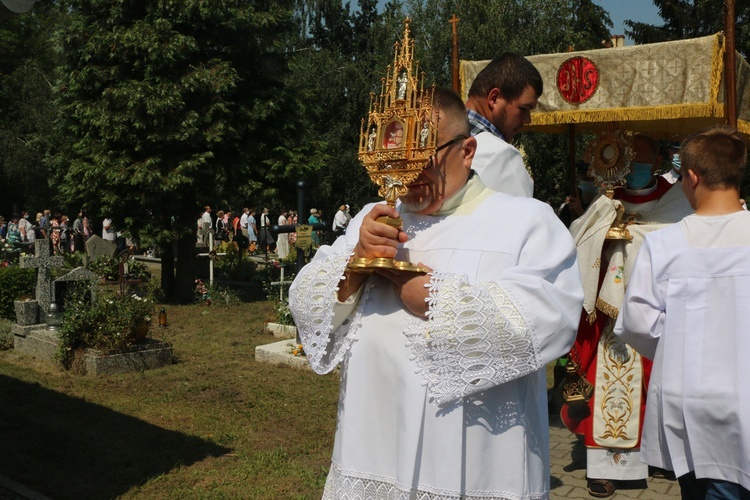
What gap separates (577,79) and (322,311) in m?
3.85

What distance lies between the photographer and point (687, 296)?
2922mm

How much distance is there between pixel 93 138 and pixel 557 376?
35.0 ft

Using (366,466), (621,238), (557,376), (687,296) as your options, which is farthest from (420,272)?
(557,376)

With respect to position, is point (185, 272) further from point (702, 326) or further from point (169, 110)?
point (702, 326)

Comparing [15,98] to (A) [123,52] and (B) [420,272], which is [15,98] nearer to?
(A) [123,52]

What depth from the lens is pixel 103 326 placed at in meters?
9.08

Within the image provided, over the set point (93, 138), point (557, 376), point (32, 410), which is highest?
point (93, 138)

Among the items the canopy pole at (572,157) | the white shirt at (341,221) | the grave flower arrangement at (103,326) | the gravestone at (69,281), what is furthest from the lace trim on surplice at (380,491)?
the white shirt at (341,221)

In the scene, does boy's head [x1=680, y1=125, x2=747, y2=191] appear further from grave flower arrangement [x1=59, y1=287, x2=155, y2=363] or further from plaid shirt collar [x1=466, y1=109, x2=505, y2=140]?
grave flower arrangement [x1=59, y1=287, x2=155, y2=363]

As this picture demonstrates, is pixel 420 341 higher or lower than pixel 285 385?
higher

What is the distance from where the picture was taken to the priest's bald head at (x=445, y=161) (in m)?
2.43

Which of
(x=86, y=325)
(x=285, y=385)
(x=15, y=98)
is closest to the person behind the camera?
(x=285, y=385)

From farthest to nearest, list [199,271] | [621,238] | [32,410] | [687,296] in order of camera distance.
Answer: [199,271], [32,410], [621,238], [687,296]

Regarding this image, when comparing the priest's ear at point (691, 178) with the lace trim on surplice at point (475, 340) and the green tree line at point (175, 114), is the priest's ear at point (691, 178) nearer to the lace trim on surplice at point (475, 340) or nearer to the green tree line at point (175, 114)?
the lace trim on surplice at point (475, 340)
